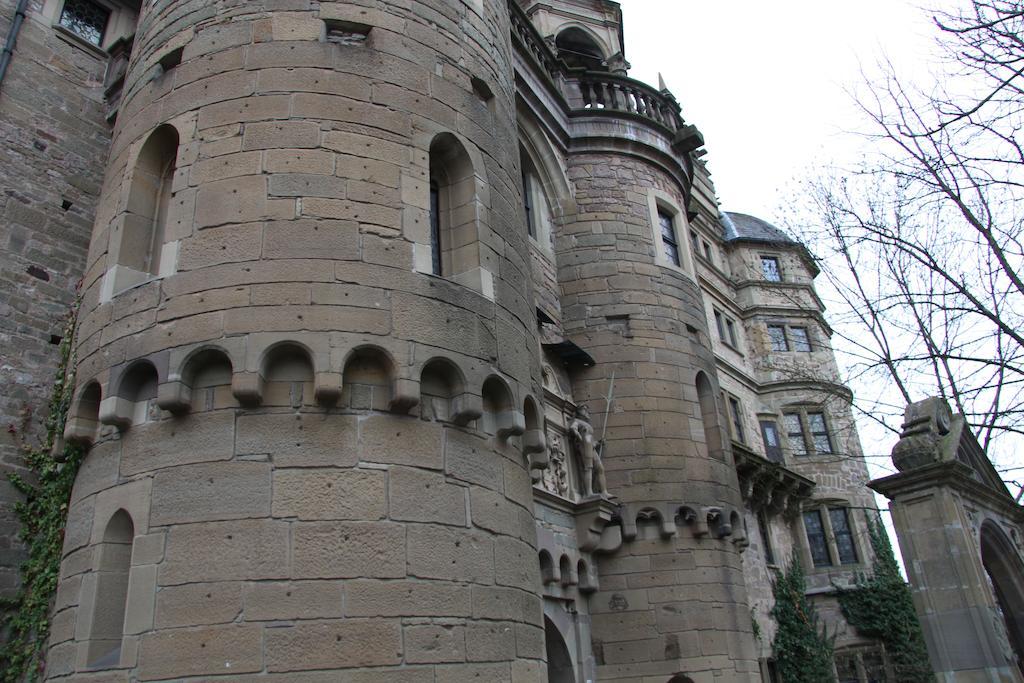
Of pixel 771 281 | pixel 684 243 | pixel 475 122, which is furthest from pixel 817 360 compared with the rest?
pixel 475 122

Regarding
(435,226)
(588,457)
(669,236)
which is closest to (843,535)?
(669,236)

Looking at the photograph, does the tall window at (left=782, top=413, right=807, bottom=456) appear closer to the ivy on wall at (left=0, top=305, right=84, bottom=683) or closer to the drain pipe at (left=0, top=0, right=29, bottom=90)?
the ivy on wall at (left=0, top=305, right=84, bottom=683)

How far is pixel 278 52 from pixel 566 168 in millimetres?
8593

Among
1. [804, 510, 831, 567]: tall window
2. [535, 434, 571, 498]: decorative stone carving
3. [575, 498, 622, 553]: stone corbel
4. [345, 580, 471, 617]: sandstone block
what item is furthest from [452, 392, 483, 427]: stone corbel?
[804, 510, 831, 567]: tall window

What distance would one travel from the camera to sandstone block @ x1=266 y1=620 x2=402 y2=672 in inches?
192

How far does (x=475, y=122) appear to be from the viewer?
7770mm

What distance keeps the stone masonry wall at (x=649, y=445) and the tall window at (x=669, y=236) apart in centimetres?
50

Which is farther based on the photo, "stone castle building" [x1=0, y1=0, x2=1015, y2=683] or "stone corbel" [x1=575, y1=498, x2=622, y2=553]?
"stone corbel" [x1=575, y1=498, x2=622, y2=553]

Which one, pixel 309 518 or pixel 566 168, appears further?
pixel 566 168

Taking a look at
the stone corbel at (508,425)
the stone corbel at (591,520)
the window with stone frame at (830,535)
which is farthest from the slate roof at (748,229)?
the stone corbel at (508,425)

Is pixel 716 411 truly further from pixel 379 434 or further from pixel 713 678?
pixel 379 434

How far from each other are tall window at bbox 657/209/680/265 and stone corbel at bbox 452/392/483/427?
31.5 feet

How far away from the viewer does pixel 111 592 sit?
5.52m

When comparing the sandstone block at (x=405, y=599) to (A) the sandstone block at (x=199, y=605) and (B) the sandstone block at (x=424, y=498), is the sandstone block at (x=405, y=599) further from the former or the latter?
(A) the sandstone block at (x=199, y=605)
